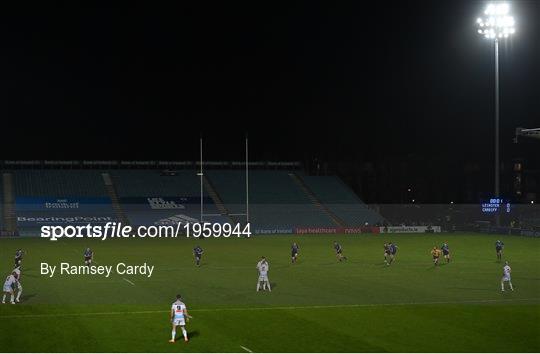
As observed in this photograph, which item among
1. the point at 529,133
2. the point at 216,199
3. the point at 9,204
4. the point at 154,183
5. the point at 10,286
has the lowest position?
the point at 10,286

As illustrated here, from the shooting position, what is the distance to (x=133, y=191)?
101125mm

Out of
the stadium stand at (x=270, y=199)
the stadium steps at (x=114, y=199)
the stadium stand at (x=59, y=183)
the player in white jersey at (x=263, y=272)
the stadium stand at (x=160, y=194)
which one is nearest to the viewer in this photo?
the player in white jersey at (x=263, y=272)

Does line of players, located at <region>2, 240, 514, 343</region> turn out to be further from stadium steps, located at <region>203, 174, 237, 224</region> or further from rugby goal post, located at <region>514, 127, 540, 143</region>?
stadium steps, located at <region>203, 174, 237, 224</region>

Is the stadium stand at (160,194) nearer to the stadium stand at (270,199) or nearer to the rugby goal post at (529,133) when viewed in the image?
the stadium stand at (270,199)

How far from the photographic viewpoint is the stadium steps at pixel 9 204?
8544cm

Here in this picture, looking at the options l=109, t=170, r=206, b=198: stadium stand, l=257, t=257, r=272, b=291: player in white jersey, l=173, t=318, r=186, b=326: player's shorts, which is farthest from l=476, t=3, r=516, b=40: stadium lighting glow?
l=173, t=318, r=186, b=326: player's shorts

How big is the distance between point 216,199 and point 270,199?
777cm

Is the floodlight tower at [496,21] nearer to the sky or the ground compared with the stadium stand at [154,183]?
nearer to the sky

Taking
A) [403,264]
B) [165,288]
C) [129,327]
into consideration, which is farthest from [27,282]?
[403,264]

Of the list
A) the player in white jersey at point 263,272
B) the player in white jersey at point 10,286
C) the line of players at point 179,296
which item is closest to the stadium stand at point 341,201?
the line of players at point 179,296

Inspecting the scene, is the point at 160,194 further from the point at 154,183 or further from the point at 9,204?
the point at 9,204

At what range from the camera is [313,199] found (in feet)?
344

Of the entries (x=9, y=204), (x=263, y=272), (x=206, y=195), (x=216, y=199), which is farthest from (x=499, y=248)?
(x=9, y=204)

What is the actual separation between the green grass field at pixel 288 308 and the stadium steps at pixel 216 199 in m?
42.6
